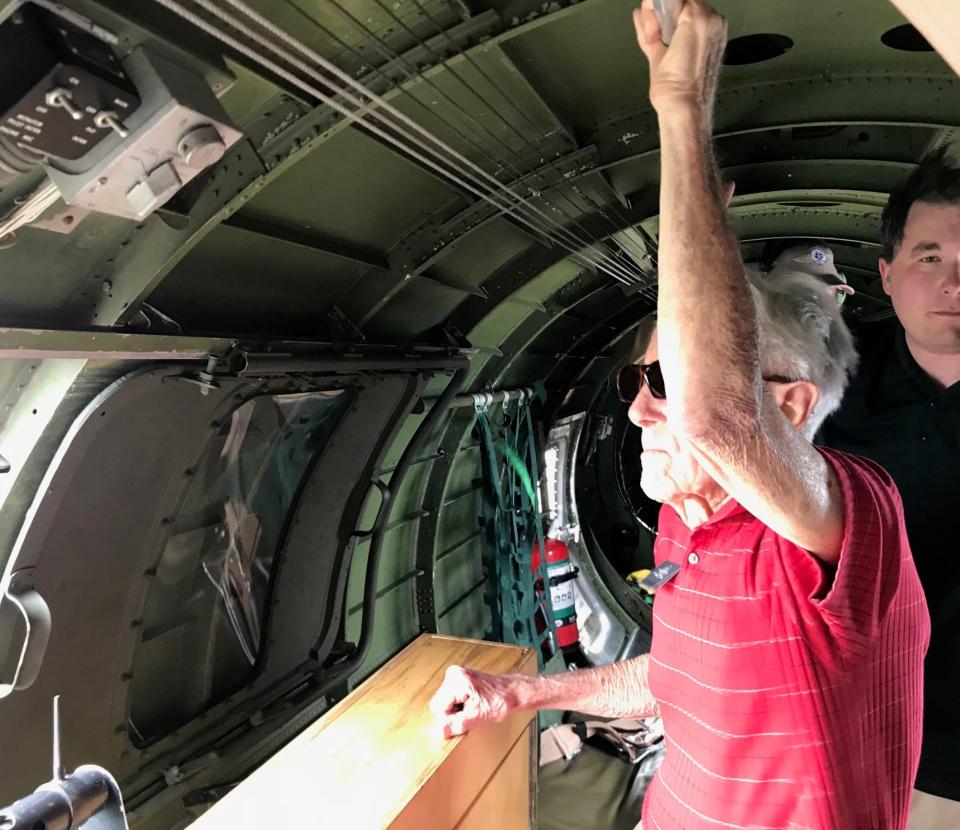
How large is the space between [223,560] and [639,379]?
2.14 meters

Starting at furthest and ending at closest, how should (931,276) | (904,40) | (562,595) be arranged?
(562,595) < (904,40) < (931,276)

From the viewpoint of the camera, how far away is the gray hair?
5.23 feet

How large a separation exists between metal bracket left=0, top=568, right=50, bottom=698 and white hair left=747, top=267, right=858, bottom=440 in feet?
6.88

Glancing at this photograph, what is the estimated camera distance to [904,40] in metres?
2.53

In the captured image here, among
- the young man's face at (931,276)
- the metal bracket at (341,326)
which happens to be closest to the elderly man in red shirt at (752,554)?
the young man's face at (931,276)

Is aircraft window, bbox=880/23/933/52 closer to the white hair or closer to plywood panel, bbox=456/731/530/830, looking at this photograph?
the white hair

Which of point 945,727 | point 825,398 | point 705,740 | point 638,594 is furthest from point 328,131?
point 638,594

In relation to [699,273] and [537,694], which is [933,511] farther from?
[699,273]

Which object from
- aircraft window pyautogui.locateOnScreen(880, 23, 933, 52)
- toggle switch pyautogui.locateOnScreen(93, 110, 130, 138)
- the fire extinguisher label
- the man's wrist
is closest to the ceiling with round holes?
aircraft window pyautogui.locateOnScreen(880, 23, 933, 52)

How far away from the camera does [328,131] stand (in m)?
2.01

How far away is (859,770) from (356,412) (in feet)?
8.22

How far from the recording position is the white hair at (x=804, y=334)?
1595 mm

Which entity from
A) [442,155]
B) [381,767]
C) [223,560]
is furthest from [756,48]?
[223,560]

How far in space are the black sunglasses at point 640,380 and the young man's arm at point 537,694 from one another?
34.1 inches
